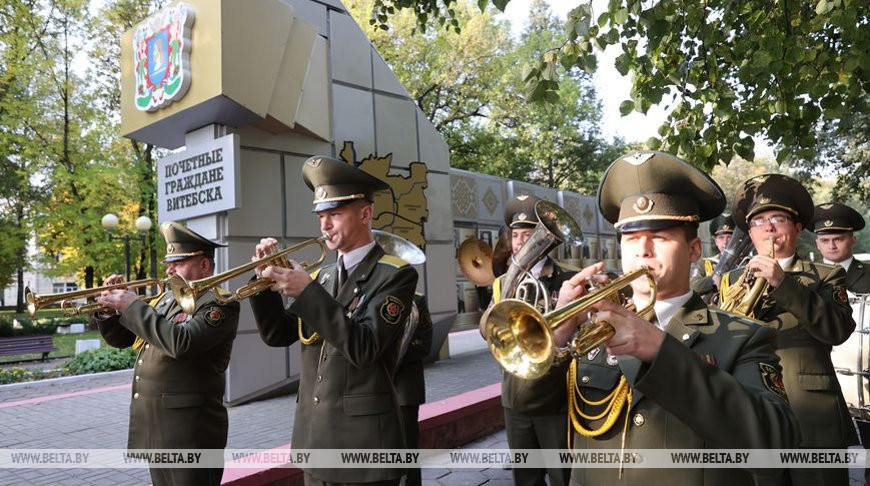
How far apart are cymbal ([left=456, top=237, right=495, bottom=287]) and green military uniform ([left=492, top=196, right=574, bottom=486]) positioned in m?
1.48

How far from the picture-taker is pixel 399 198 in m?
10.9

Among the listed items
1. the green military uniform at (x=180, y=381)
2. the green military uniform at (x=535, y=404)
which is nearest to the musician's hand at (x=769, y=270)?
the green military uniform at (x=535, y=404)

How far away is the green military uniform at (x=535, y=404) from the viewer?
214 centimetres

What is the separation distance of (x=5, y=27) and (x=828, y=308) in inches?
933

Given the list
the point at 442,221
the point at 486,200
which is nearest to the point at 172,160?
the point at 442,221

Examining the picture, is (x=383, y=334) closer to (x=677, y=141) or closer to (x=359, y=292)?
(x=359, y=292)

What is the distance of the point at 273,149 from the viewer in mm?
8750

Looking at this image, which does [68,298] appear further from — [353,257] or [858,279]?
[858,279]

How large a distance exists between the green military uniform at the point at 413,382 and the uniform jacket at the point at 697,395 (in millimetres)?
2814

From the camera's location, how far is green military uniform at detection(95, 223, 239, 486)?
3479 mm

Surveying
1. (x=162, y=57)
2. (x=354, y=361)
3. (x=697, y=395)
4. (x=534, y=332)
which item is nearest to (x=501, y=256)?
(x=354, y=361)

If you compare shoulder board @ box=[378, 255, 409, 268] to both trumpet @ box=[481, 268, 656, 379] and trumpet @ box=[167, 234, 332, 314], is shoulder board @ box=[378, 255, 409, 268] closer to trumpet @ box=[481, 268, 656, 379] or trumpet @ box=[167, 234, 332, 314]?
trumpet @ box=[167, 234, 332, 314]

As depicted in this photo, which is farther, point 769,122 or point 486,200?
point 486,200

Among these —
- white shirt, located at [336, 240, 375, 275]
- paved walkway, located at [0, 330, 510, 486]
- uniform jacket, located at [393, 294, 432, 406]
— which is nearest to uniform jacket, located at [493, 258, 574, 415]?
white shirt, located at [336, 240, 375, 275]
